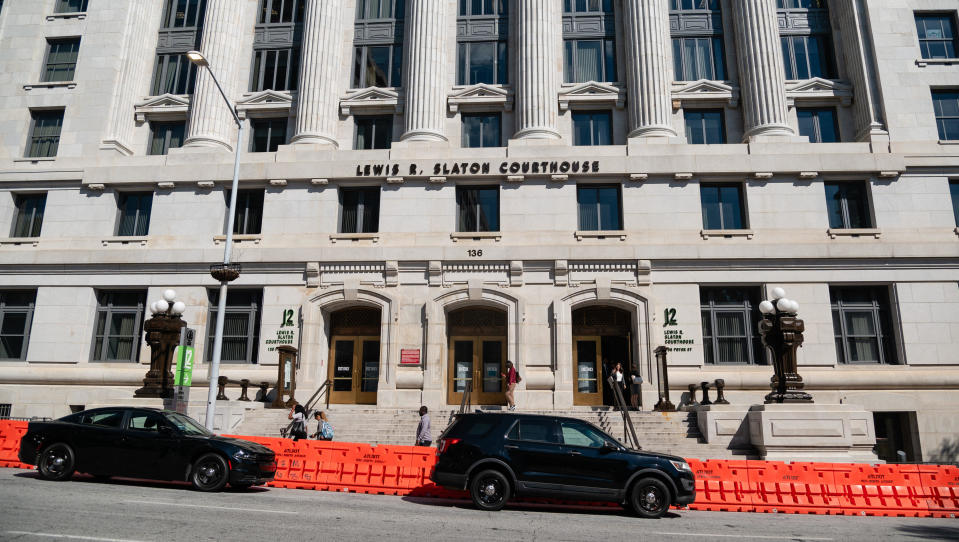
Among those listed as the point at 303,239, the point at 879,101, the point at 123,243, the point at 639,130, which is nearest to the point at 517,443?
the point at 303,239

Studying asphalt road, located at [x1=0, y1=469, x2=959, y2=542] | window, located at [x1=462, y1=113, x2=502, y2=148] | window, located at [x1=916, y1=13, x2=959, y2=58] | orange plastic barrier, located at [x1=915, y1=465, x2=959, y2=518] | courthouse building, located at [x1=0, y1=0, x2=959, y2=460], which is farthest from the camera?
window, located at [x1=462, y1=113, x2=502, y2=148]

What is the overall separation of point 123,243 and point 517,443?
22.2 meters

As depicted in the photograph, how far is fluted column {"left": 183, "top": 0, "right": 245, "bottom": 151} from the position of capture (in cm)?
2781

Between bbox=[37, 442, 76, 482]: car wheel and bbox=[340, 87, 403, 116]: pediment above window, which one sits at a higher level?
bbox=[340, 87, 403, 116]: pediment above window

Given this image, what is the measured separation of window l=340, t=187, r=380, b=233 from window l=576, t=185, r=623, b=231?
857 cm

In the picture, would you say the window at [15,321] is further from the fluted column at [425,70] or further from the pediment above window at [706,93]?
the pediment above window at [706,93]

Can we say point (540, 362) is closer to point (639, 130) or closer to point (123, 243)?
point (639, 130)

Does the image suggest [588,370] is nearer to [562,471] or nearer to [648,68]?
[562,471]

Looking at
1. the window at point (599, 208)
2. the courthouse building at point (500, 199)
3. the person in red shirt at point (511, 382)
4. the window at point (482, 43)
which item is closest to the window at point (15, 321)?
the courthouse building at point (500, 199)

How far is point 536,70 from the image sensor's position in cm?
2722

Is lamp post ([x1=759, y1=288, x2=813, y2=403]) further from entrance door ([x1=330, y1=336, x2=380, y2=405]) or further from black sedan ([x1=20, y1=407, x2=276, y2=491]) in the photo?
entrance door ([x1=330, y1=336, x2=380, y2=405])

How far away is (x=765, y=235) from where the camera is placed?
2409 cm

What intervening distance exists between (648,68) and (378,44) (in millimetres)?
12867

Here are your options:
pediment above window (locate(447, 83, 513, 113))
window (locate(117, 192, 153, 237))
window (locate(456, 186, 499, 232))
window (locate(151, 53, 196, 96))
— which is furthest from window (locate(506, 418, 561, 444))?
window (locate(151, 53, 196, 96))
